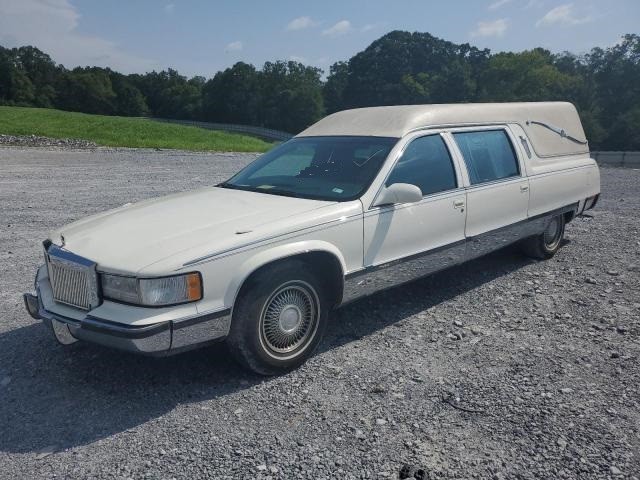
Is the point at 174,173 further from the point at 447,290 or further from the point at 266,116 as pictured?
→ the point at 266,116

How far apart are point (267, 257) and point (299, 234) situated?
32cm

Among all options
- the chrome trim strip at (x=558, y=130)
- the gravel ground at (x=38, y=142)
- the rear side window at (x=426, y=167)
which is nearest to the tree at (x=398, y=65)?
the gravel ground at (x=38, y=142)

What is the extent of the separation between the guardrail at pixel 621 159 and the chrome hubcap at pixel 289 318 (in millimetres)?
21819

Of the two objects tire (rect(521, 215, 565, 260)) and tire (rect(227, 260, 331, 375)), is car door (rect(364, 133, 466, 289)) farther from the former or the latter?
tire (rect(521, 215, 565, 260))

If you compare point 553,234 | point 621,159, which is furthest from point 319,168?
point 621,159

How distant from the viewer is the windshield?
14.4 ft

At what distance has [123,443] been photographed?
3.02 meters

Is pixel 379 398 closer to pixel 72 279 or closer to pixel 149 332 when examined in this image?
pixel 149 332

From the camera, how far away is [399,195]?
13.6ft

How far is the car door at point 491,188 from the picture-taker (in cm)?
517

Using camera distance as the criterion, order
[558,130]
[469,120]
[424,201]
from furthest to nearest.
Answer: [558,130] → [469,120] → [424,201]

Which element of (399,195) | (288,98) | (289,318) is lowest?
(289,318)

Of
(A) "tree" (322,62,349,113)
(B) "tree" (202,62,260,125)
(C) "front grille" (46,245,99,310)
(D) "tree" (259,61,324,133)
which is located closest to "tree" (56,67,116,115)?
(B) "tree" (202,62,260,125)

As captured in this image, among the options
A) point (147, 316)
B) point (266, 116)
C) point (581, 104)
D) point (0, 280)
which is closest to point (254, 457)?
point (147, 316)
